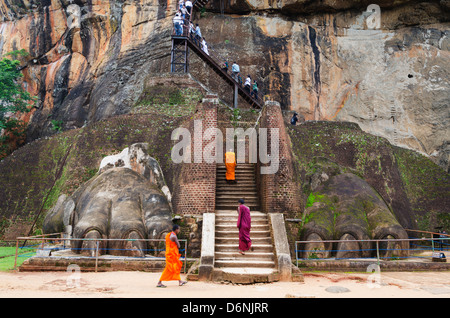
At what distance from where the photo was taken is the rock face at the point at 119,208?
32.5 ft

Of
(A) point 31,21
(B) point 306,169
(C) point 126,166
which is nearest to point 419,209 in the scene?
(B) point 306,169

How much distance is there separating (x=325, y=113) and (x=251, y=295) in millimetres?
20058

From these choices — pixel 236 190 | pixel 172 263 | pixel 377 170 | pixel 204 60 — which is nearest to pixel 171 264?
pixel 172 263

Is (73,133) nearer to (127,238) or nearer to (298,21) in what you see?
(127,238)

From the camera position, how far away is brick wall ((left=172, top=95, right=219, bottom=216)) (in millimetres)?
9977

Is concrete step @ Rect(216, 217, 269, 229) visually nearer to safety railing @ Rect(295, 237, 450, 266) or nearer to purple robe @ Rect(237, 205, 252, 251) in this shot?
purple robe @ Rect(237, 205, 252, 251)

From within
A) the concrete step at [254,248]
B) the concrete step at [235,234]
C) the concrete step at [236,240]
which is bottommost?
the concrete step at [254,248]

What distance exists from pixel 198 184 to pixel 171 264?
314 centimetres

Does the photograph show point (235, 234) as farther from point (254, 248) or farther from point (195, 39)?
point (195, 39)

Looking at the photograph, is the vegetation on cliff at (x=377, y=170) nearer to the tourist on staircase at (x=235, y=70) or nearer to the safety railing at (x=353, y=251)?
the safety railing at (x=353, y=251)

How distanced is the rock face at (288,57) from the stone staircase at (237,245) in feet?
40.4

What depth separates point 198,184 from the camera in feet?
33.2

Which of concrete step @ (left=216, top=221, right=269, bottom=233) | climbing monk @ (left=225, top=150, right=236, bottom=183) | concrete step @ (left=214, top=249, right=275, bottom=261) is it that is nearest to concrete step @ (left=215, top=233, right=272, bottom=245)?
concrete step @ (left=216, top=221, right=269, bottom=233)

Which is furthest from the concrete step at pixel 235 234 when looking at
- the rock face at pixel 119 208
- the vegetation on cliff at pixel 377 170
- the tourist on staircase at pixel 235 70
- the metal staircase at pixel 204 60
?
the tourist on staircase at pixel 235 70
